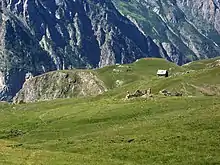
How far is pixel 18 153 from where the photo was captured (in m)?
82.8

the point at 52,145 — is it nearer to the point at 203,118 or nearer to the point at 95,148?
the point at 95,148

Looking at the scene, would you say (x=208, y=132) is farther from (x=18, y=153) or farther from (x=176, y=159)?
(x=18, y=153)

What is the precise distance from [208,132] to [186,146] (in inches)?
423

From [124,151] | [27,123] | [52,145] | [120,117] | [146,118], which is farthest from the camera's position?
[27,123]

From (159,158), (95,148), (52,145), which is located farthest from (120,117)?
(159,158)

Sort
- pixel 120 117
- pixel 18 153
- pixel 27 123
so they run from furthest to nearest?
pixel 27 123, pixel 120 117, pixel 18 153

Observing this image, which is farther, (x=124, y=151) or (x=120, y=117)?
(x=120, y=117)

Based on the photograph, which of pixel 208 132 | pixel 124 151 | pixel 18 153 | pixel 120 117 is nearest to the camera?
pixel 18 153

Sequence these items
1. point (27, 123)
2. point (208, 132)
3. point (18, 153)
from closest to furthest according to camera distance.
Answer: point (18, 153), point (208, 132), point (27, 123)

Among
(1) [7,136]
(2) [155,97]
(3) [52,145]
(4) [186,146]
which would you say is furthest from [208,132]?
(2) [155,97]

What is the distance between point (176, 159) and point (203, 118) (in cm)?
3366

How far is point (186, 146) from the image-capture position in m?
92.8

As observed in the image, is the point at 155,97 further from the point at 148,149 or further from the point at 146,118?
the point at 148,149

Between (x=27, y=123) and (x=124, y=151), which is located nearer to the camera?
(x=124, y=151)
